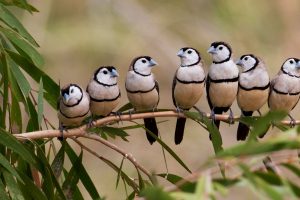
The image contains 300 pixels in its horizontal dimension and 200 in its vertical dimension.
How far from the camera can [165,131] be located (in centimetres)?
827

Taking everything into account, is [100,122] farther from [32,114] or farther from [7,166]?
[7,166]

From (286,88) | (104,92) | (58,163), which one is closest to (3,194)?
(58,163)

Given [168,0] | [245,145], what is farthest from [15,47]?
[168,0]

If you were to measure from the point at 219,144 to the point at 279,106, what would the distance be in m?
0.53

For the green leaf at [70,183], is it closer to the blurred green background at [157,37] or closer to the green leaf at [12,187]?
the green leaf at [12,187]

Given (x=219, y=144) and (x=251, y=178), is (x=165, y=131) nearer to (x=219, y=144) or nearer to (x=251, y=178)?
(x=219, y=144)

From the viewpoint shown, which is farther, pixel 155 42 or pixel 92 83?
pixel 155 42

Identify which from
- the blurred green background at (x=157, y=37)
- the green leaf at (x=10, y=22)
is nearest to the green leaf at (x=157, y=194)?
the green leaf at (x=10, y=22)

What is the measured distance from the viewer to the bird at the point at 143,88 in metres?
3.38

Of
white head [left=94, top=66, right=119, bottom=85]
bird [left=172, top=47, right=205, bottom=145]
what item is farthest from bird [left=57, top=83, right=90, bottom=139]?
bird [left=172, top=47, right=205, bottom=145]

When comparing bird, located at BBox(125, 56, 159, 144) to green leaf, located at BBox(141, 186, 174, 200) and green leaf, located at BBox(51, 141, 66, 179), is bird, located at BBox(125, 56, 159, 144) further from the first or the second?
→ green leaf, located at BBox(141, 186, 174, 200)

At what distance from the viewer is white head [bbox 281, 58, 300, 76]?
3.44 m

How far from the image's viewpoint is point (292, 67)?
346 centimetres

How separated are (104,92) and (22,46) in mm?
356
